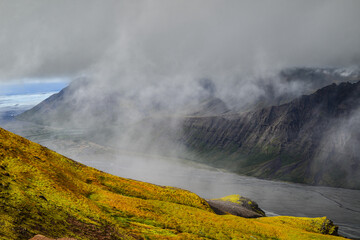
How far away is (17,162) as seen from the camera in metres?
44.8

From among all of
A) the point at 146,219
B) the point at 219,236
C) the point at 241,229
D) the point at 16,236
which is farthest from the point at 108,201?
the point at 241,229

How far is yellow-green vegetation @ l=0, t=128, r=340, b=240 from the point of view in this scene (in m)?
31.1

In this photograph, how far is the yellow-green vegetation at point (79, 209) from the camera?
31062mm

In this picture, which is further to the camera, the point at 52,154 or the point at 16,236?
the point at 52,154

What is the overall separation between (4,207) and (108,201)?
23.7 metres

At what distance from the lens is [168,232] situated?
1751 inches

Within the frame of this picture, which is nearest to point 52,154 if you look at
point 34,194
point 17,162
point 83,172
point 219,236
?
point 83,172

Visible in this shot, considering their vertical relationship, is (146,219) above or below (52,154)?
below

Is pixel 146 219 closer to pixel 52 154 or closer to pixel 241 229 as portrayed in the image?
pixel 241 229

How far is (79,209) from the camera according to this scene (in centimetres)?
3944

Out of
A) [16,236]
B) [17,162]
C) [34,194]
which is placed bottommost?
[16,236]

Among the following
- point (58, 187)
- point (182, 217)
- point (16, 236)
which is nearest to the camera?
point (16, 236)

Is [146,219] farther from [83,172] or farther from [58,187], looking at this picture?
[83,172]

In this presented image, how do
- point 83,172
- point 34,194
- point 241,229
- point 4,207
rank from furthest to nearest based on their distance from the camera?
point 83,172 → point 241,229 → point 34,194 → point 4,207
